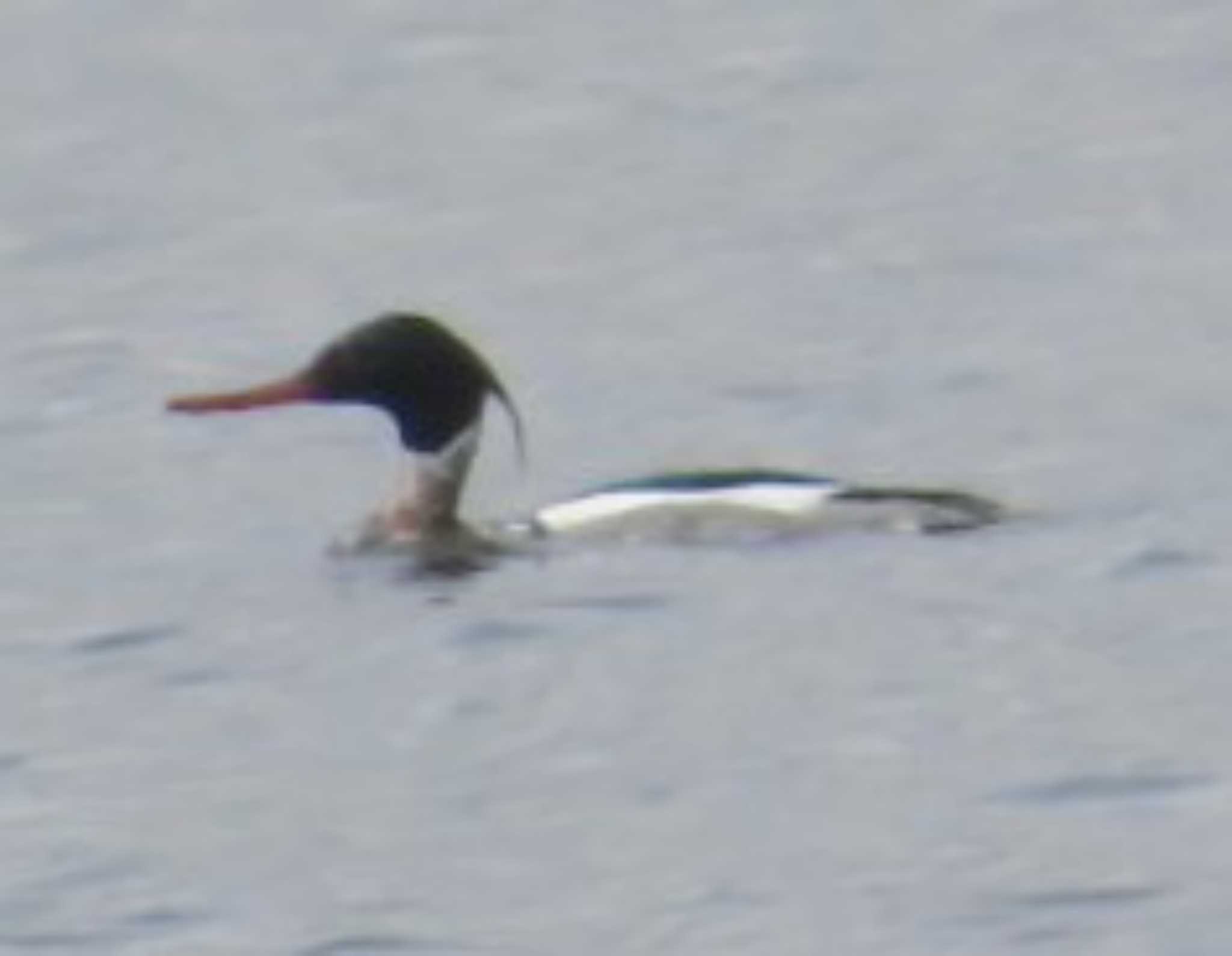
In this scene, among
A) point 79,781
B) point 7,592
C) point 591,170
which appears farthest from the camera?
point 591,170

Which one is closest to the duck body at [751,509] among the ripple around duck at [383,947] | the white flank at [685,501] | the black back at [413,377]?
the white flank at [685,501]

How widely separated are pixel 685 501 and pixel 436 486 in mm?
1229

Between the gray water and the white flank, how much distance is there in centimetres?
12

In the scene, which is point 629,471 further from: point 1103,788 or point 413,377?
point 1103,788

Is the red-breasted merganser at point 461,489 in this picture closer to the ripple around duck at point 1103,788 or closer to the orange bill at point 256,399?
the orange bill at point 256,399

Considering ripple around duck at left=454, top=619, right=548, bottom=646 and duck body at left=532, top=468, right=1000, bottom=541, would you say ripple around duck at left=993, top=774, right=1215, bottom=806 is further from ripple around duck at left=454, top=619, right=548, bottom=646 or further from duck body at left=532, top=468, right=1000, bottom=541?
duck body at left=532, top=468, right=1000, bottom=541

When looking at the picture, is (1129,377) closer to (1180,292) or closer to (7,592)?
(1180,292)

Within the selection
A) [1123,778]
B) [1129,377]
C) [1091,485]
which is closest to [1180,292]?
[1129,377]

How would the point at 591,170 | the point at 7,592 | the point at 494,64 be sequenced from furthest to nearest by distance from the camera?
the point at 494,64, the point at 591,170, the point at 7,592

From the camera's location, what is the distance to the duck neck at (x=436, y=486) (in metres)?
25.2

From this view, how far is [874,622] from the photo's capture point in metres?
22.9

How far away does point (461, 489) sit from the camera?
25.4 meters

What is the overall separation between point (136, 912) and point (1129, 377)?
7701 millimetres

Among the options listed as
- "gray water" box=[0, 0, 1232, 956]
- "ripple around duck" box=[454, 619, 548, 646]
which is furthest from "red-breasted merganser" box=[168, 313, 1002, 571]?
"ripple around duck" box=[454, 619, 548, 646]
